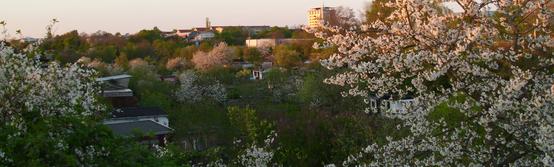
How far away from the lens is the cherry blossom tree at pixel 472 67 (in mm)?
7641

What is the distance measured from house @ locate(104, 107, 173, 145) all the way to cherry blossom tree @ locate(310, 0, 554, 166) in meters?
14.3

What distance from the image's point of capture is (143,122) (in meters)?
27.8

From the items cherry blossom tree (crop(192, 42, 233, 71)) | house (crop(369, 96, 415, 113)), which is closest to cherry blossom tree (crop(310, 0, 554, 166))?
house (crop(369, 96, 415, 113))

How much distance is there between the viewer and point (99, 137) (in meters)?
8.20

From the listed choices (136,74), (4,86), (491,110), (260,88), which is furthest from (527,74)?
(136,74)

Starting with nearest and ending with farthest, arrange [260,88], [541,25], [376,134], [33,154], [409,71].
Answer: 1. [33,154]
2. [541,25]
3. [409,71]
4. [376,134]
5. [260,88]

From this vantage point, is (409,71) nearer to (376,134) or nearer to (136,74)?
(376,134)

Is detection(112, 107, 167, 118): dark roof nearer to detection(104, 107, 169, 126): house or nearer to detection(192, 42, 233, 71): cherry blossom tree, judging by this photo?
detection(104, 107, 169, 126): house

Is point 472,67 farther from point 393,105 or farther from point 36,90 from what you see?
point 36,90

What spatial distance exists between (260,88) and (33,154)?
43165 millimetres

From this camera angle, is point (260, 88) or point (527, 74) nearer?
point (527, 74)

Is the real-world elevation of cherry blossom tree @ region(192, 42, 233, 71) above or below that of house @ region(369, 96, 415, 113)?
below

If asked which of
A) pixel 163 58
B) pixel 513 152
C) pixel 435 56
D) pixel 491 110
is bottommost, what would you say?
pixel 163 58

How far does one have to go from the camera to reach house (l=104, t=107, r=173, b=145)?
1002 inches
